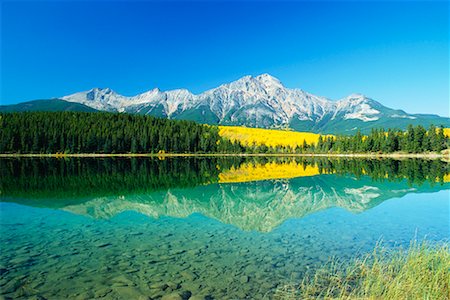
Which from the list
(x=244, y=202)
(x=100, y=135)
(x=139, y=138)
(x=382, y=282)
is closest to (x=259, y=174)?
(x=244, y=202)

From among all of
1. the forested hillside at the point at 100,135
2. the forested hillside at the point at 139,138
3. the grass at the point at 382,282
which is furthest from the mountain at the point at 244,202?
the forested hillside at the point at 100,135

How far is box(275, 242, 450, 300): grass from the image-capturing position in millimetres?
8695

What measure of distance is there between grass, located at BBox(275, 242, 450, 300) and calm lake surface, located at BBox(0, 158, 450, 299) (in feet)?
2.80

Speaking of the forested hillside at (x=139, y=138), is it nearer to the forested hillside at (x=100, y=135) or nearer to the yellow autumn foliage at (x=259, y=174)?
the forested hillside at (x=100, y=135)

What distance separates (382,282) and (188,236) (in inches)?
392

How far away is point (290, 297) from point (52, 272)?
8.70 metres

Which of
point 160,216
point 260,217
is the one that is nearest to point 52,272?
point 160,216

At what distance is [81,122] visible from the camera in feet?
505

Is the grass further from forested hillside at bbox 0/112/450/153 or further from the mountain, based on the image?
forested hillside at bbox 0/112/450/153

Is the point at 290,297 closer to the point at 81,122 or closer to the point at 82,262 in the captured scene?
the point at 82,262

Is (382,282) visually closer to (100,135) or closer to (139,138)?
(100,135)

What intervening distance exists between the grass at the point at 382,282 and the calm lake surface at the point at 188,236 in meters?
0.85

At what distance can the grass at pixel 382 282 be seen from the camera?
8.70 meters

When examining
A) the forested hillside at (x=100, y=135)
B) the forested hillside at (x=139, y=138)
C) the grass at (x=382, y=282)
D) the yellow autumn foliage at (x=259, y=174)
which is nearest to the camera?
the grass at (x=382, y=282)
